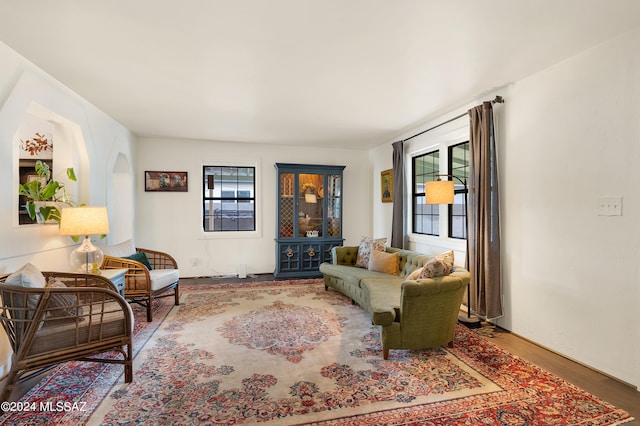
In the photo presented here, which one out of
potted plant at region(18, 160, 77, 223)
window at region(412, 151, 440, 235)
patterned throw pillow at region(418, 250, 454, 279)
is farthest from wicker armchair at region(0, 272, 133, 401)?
window at region(412, 151, 440, 235)

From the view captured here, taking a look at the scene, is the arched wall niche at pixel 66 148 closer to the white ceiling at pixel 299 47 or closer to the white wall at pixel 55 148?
the white wall at pixel 55 148

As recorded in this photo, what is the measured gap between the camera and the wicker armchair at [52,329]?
1926mm

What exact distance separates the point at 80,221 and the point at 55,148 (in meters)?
1.21

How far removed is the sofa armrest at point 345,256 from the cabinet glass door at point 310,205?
1.13 m

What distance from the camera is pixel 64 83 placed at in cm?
315

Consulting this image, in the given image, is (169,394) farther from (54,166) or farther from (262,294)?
(54,166)

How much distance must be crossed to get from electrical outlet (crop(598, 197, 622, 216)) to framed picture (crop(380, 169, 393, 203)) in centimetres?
323

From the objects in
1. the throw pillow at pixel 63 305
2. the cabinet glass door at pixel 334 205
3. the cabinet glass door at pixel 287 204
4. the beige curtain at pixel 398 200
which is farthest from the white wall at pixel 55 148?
the beige curtain at pixel 398 200

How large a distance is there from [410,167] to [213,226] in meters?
3.67

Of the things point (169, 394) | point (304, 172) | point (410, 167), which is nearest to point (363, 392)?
point (169, 394)

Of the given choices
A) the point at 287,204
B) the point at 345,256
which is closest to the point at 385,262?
the point at 345,256

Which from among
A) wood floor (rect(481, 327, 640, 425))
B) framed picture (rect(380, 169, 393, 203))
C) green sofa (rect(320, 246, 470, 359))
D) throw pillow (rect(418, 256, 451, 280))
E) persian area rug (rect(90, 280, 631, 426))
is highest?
framed picture (rect(380, 169, 393, 203))

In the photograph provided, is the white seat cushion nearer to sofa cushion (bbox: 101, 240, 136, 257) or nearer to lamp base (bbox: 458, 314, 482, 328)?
sofa cushion (bbox: 101, 240, 136, 257)

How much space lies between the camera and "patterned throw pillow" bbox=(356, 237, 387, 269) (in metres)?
4.52
